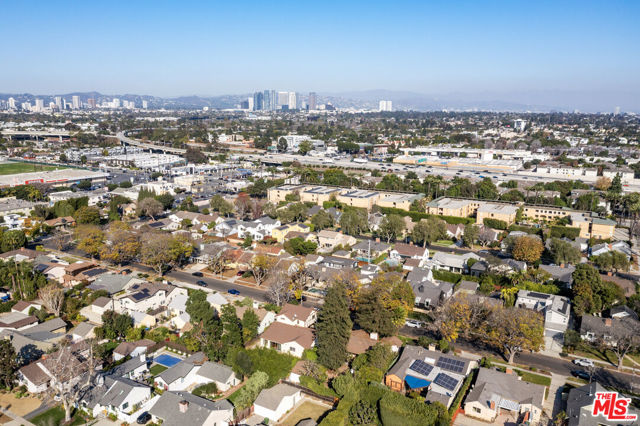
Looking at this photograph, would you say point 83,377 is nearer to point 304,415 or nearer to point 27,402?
point 27,402

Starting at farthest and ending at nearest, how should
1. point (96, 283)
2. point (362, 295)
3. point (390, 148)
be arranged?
point (390, 148) → point (96, 283) → point (362, 295)

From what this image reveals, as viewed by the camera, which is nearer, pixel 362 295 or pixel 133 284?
pixel 362 295

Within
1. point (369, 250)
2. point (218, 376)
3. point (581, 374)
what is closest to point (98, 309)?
point (218, 376)

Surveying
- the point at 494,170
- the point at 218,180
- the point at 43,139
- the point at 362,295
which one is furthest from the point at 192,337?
the point at 43,139

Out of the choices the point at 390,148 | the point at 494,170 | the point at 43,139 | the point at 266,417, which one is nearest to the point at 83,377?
the point at 266,417

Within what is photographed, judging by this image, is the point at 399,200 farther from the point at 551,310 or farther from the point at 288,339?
the point at 288,339

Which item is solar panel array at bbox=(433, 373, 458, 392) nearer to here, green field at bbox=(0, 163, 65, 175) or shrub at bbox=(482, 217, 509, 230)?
shrub at bbox=(482, 217, 509, 230)

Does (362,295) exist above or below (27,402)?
above

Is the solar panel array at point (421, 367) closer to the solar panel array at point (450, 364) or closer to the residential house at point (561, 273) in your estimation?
the solar panel array at point (450, 364)

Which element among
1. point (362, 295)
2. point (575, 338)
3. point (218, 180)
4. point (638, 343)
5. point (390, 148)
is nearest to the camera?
point (638, 343)
